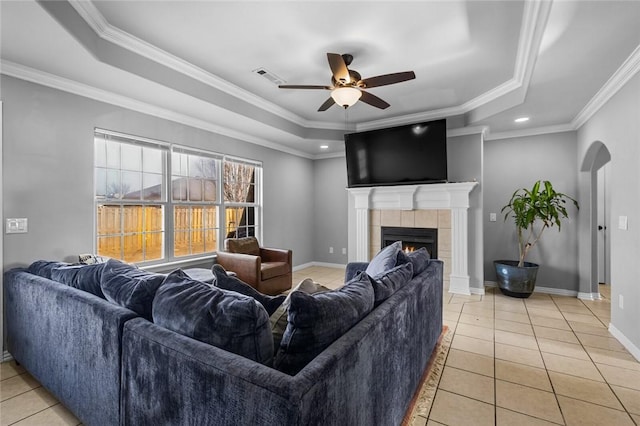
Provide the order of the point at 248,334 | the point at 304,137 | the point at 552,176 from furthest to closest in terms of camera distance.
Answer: the point at 304,137 → the point at 552,176 → the point at 248,334

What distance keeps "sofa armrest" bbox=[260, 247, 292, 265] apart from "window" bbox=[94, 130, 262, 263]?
665mm

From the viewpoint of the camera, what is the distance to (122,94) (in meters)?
3.18

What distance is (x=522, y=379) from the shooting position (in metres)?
2.20

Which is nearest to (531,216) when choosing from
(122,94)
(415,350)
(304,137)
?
(415,350)

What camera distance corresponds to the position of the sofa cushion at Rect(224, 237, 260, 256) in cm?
425

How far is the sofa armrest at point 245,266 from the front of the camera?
3762 millimetres

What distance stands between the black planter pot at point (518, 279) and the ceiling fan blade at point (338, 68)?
3370mm

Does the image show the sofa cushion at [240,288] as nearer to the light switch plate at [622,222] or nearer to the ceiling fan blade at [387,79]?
the ceiling fan blade at [387,79]

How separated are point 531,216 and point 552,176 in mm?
900

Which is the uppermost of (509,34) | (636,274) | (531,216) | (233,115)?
(509,34)

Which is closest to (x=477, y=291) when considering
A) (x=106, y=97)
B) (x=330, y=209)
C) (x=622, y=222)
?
(x=622, y=222)

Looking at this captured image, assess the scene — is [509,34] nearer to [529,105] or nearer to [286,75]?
[529,105]

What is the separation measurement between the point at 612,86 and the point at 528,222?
1.82 meters

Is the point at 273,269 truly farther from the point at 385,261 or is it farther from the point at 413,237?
the point at 413,237
